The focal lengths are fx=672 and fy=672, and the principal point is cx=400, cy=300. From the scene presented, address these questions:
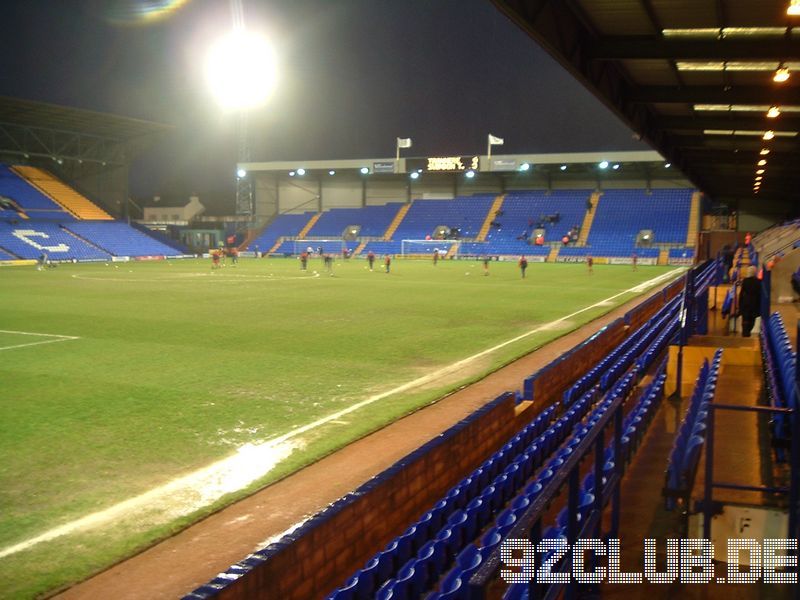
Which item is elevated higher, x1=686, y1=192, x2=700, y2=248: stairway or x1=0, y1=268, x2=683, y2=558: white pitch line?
x1=686, y1=192, x2=700, y2=248: stairway

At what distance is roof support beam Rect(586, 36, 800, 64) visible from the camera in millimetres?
10898

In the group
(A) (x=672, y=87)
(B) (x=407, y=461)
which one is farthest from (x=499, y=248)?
(B) (x=407, y=461)

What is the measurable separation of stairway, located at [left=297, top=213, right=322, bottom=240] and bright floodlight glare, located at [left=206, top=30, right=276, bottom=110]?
47.8ft

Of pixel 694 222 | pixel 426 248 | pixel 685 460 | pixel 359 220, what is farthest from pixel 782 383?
pixel 359 220

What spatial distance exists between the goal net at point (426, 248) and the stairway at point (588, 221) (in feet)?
39.1

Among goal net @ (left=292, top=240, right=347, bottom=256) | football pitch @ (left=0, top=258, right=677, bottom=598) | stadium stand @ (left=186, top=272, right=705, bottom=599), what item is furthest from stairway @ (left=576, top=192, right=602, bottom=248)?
stadium stand @ (left=186, top=272, right=705, bottom=599)

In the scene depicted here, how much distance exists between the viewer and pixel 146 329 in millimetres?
19344

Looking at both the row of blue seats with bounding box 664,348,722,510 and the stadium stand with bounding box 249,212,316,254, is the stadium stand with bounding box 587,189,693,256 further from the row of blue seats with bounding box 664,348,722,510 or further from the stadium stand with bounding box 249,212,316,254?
the row of blue seats with bounding box 664,348,722,510

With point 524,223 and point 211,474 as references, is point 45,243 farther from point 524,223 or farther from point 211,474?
point 211,474

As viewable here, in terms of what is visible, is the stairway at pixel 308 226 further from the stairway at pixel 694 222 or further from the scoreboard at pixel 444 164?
the stairway at pixel 694 222

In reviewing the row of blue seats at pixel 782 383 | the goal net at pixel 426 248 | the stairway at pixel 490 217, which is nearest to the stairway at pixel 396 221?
the goal net at pixel 426 248

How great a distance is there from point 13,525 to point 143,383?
608 cm

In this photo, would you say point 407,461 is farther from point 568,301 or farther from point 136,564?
point 568,301

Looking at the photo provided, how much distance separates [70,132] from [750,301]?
63.2 m
